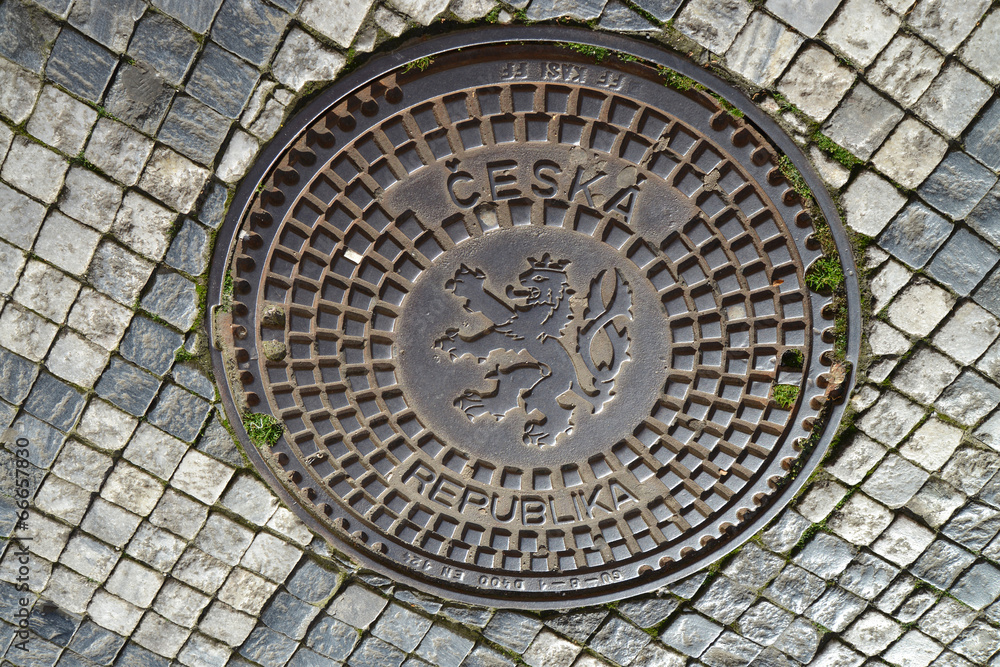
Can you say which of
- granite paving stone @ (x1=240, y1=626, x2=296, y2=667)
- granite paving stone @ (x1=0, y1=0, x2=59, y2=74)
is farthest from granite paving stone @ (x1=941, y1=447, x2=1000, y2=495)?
granite paving stone @ (x1=0, y1=0, x2=59, y2=74)

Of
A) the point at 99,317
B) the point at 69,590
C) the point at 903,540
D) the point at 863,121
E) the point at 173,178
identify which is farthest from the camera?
the point at 69,590

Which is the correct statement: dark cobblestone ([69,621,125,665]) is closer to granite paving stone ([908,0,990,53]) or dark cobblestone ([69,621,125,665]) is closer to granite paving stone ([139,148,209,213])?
granite paving stone ([139,148,209,213])

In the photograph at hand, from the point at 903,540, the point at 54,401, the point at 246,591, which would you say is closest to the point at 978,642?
the point at 903,540

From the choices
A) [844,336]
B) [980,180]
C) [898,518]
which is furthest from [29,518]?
[980,180]

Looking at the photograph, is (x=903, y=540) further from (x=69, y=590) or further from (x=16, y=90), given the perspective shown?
(x=16, y=90)

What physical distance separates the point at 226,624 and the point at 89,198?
2437 mm

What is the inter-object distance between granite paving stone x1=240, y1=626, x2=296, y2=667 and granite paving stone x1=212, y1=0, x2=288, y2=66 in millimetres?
3113

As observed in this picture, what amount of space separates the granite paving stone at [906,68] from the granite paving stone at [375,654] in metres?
3.91

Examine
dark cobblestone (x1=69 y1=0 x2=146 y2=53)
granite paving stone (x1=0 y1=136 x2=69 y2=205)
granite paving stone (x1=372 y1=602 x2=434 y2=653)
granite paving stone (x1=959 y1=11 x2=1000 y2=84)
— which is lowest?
granite paving stone (x1=372 y1=602 x2=434 y2=653)

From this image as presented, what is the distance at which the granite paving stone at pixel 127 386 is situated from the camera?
3.13 m

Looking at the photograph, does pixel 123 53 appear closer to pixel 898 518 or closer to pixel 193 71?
pixel 193 71

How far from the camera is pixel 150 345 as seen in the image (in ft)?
10.2

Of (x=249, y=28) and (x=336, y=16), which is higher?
(x=336, y=16)

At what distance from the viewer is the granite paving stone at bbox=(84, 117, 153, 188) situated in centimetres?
295
